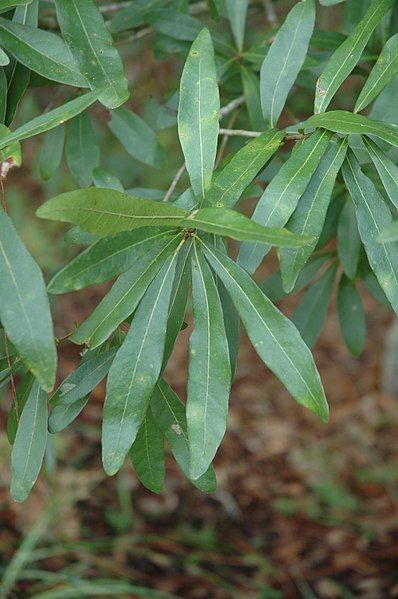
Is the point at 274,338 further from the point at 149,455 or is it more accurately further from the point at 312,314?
the point at 312,314

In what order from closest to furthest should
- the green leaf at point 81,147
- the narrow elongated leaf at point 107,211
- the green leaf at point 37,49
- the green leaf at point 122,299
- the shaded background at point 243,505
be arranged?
1. the narrow elongated leaf at point 107,211
2. the green leaf at point 122,299
3. the green leaf at point 37,49
4. the green leaf at point 81,147
5. the shaded background at point 243,505

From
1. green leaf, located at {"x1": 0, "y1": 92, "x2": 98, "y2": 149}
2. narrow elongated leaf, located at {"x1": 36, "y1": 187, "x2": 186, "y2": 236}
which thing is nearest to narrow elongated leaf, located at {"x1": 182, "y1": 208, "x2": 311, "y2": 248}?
narrow elongated leaf, located at {"x1": 36, "y1": 187, "x2": 186, "y2": 236}

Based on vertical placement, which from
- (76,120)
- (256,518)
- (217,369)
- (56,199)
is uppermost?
(56,199)

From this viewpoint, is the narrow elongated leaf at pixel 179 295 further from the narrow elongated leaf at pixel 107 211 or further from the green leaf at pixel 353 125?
the green leaf at pixel 353 125

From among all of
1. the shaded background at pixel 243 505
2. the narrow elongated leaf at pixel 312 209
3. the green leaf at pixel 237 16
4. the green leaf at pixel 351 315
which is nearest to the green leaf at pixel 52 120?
the narrow elongated leaf at pixel 312 209

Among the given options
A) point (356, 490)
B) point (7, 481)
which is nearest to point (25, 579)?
point (7, 481)

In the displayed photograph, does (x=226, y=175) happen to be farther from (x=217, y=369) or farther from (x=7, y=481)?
(x=7, y=481)

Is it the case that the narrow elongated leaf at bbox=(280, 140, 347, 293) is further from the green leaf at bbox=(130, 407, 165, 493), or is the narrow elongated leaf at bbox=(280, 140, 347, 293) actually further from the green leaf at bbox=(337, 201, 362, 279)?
the green leaf at bbox=(337, 201, 362, 279)
